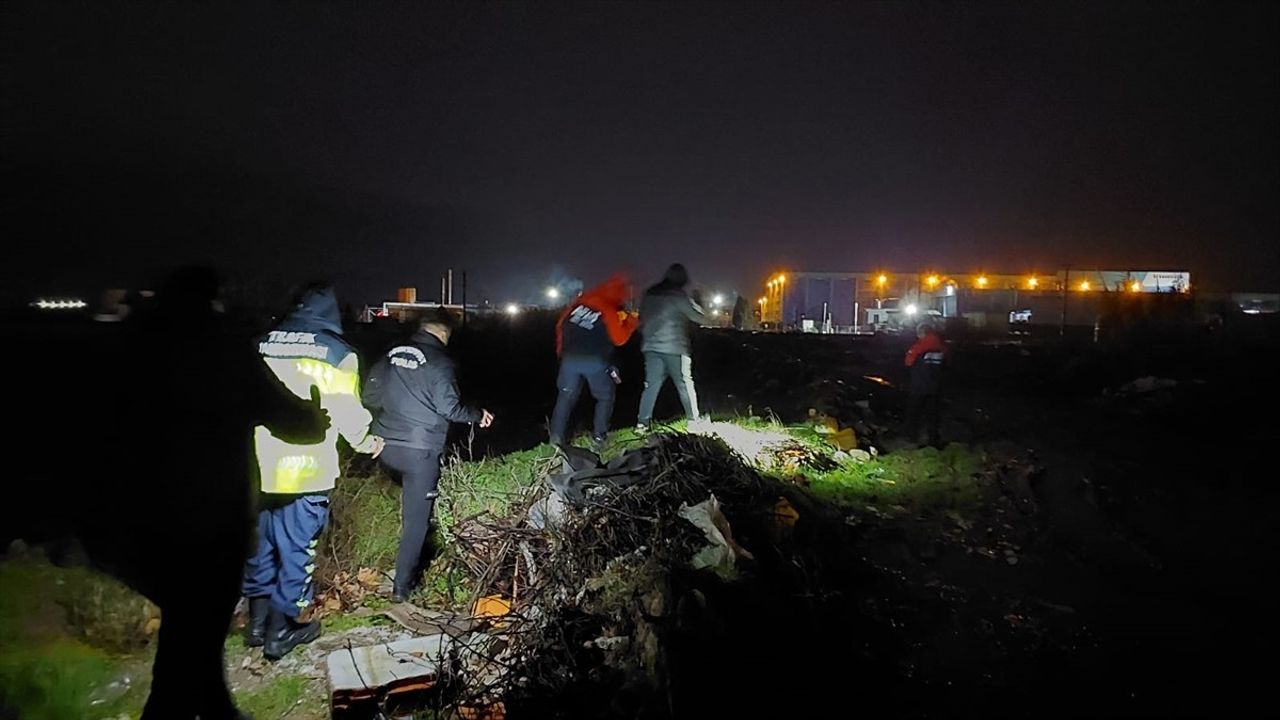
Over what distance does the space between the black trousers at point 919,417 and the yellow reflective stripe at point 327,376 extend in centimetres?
710

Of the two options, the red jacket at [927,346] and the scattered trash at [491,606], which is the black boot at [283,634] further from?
the red jacket at [927,346]

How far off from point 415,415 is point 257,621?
1.38 metres

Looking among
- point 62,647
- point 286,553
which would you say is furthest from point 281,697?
point 62,647

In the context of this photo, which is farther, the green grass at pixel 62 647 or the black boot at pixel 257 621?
the black boot at pixel 257 621

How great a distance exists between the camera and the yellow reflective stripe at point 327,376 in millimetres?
4188

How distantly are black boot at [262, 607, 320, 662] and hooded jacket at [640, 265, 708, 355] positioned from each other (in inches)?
173

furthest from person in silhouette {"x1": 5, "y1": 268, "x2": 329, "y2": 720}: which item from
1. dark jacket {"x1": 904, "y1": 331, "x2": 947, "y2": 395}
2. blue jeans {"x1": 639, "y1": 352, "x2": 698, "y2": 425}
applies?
dark jacket {"x1": 904, "y1": 331, "x2": 947, "y2": 395}

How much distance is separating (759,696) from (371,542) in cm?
289

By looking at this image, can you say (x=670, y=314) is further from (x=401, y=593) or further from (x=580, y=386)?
(x=401, y=593)

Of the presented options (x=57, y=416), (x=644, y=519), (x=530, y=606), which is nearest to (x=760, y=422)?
(x=644, y=519)

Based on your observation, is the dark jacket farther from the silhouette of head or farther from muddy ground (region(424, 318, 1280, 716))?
the silhouette of head

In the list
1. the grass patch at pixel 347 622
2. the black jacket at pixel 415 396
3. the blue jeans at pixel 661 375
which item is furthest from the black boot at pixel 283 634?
the blue jeans at pixel 661 375

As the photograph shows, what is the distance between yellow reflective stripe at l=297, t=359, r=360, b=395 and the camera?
13.7 feet

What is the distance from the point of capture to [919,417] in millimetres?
9633
